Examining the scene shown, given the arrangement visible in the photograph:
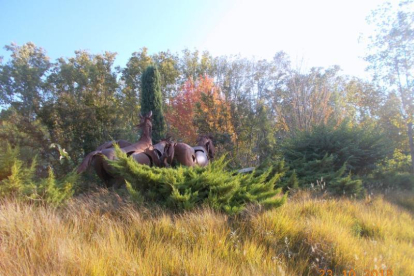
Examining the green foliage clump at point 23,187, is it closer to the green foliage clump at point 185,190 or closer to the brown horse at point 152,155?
the green foliage clump at point 185,190

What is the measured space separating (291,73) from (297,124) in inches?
118

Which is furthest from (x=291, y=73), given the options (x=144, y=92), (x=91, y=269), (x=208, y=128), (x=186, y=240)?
(x=91, y=269)

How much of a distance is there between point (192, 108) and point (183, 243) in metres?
11.4

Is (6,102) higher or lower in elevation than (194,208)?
higher

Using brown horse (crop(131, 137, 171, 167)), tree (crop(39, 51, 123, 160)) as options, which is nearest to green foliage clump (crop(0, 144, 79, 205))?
brown horse (crop(131, 137, 171, 167))

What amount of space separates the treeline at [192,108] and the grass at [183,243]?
266 cm

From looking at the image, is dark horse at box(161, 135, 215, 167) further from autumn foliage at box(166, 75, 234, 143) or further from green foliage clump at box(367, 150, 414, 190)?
green foliage clump at box(367, 150, 414, 190)

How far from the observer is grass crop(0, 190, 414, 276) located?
196 cm

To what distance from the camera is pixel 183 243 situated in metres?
2.50

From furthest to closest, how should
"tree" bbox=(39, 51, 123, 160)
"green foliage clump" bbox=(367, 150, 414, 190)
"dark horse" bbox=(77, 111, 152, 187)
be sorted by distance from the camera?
"green foliage clump" bbox=(367, 150, 414, 190), "tree" bbox=(39, 51, 123, 160), "dark horse" bbox=(77, 111, 152, 187)

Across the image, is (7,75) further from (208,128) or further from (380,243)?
(380,243)

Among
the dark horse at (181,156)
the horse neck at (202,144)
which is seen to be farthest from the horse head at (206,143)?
the dark horse at (181,156)

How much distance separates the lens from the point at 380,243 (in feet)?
10.6

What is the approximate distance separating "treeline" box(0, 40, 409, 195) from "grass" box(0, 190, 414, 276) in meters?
2.66
